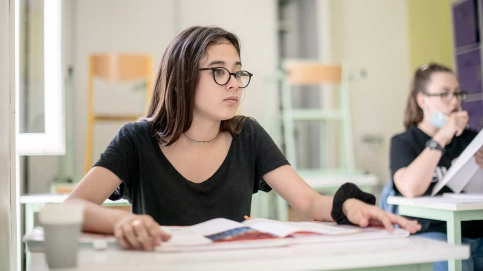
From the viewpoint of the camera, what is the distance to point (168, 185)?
1396 mm

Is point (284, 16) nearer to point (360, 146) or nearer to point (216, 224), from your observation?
point (360, 146)

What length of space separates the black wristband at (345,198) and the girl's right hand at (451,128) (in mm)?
1087

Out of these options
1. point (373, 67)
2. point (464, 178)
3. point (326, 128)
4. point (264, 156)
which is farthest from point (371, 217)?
point (373, 67)

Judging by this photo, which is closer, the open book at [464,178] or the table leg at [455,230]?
the table leg at [455,230]

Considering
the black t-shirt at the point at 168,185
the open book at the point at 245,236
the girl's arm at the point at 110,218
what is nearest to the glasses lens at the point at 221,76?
the black t-shirt at the point at 168,185

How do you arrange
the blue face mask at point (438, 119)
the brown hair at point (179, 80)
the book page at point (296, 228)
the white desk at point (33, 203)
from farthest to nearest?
the blue face mask at point (438, 119) → the white desk at point (33, 203) → the brown hair at point (179, 80) → the book page at point (296, 228)

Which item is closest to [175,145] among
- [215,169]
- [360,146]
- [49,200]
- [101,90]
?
[215,169]

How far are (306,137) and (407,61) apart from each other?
47.0 inches

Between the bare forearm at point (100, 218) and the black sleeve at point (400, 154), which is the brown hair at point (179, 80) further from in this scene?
the black sleeve at point (400, 154)

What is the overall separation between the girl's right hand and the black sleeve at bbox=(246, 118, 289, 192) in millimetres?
817

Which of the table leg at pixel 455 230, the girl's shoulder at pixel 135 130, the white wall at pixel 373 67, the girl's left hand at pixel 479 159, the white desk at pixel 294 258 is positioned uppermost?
the white wall at pixel 373 67

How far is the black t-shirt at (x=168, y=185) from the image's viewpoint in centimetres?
139

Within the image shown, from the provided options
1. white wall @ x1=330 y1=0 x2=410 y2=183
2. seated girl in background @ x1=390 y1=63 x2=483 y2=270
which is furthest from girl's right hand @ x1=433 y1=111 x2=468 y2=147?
white wall @ x1=330 y1=0 x2=410 y2=183

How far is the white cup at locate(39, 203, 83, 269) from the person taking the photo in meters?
0.73
